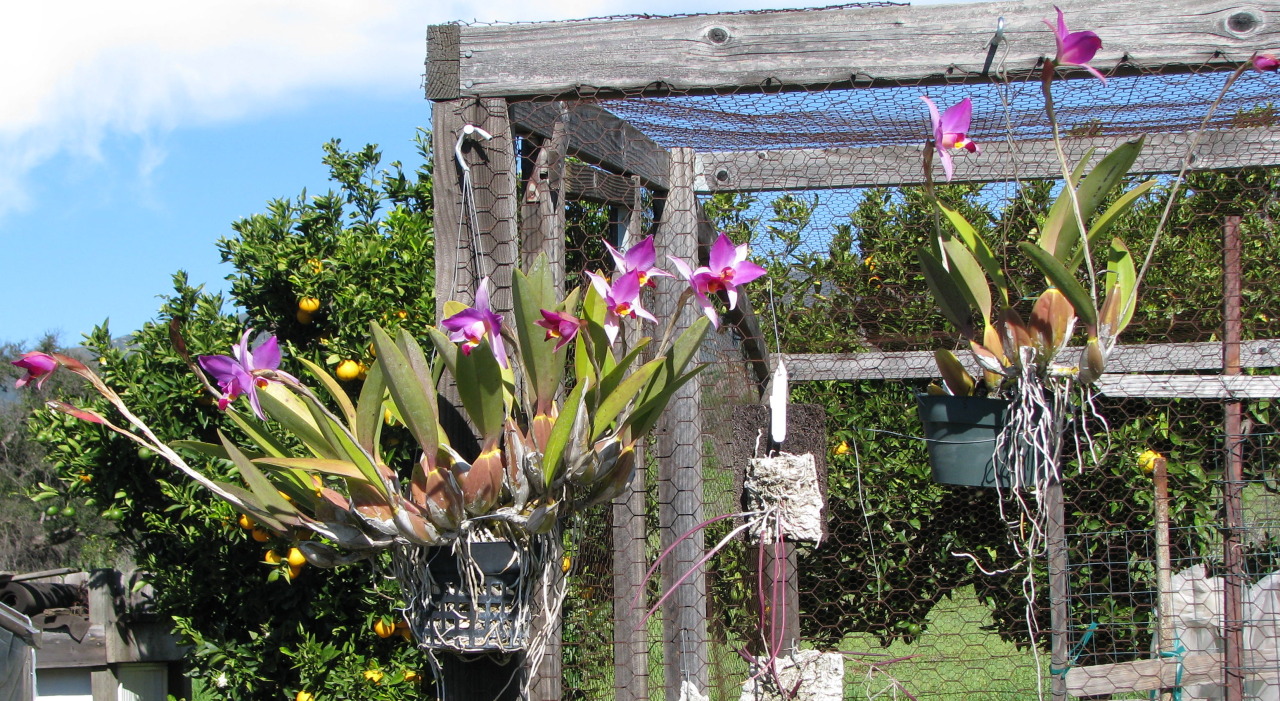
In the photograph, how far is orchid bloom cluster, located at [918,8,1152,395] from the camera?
150 cm

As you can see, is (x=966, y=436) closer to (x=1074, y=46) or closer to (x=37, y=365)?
(x=1074, y=46)

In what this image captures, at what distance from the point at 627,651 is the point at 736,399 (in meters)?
0.94

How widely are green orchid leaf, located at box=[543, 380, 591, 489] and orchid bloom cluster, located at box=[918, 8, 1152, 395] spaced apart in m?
0.61

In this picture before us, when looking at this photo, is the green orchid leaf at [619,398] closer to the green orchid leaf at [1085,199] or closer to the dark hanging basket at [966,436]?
the dark hanging basket at [966,436]

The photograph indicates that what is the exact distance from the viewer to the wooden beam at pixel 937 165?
7.01ft

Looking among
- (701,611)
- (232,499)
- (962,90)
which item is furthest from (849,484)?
(232,499)

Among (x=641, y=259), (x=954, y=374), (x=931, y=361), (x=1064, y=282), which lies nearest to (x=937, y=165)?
(x=931, y=361)

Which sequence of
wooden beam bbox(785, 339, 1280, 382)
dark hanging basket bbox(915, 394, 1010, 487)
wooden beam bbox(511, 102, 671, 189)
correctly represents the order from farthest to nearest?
wooden beam bbox(785, 339, 1280, 382) → wooden beam bbox(511, 102, 671, 189) → dark hanging basket bbox(915, 394, 1010, 487)

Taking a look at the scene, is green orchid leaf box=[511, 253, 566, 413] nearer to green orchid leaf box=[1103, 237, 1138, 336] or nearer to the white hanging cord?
the white hanging cord

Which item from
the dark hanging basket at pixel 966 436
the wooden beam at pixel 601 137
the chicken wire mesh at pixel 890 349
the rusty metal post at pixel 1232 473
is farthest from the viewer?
the rusty metal post at pixel 1232 473

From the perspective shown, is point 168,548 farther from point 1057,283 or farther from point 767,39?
point 1057,283

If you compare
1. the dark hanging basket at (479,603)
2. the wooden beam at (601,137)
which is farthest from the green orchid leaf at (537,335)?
the wooden beam at (601,137)

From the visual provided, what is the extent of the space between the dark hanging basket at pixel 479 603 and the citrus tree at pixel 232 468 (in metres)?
1.38


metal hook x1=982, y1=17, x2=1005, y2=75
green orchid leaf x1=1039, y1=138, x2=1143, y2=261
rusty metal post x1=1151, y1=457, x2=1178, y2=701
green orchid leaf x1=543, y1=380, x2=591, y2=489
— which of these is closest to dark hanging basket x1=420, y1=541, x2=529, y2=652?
green orchid leaf x1=543, y1=380, x2=591, y2=489
